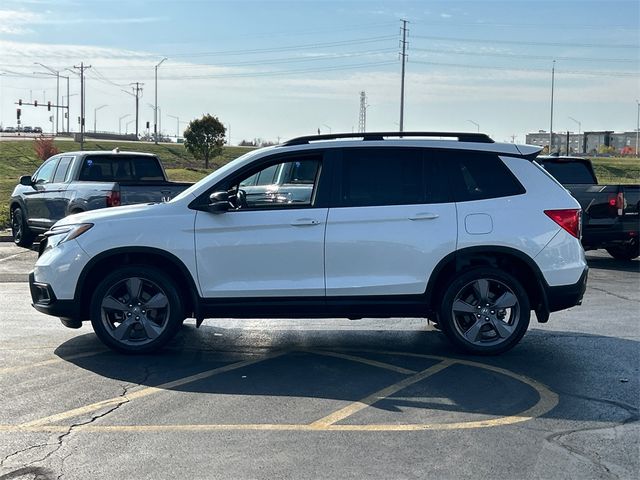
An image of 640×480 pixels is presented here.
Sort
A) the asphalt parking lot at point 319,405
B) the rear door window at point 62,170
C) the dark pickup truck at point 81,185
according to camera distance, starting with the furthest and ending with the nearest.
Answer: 1. the rear door window at point 62,170
2. the dark pickup truck at point 81,185
3. the asphalt parking lot at point 319,405

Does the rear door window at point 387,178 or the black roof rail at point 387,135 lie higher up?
the black roof rail at point 387,135

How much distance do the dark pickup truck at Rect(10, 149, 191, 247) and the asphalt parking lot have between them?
177 inches

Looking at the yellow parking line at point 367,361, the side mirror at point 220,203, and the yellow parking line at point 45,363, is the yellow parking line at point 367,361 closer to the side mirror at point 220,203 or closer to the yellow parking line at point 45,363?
the side mirror at point 220,203

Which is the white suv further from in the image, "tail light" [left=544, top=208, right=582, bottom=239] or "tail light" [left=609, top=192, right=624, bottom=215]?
"tail light" [left=609, top=192, right=624, bottom=215]

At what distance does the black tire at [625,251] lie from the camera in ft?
47.6

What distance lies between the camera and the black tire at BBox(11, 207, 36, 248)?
1570cm

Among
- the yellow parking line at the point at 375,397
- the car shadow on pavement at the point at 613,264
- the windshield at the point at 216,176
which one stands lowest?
the yellow parking line at the point at 375,397

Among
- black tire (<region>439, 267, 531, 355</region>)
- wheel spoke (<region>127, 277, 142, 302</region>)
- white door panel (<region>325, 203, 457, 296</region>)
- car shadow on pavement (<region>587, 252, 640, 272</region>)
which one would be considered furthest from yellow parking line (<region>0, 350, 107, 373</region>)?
car shadow on pavement (<region>587, 252, 640, 272</region>)

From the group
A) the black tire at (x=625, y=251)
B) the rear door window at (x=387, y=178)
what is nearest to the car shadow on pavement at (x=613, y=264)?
the black tire at (x=625, y=251)

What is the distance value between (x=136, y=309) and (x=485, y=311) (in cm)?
319

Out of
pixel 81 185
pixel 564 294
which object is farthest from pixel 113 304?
pixel 81 185

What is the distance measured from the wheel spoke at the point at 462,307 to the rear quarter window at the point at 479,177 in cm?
93

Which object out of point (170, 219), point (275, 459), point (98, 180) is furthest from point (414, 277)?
point (98, 180)

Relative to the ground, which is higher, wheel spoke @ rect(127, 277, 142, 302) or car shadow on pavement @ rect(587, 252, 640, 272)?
wheel spoke @ rect(127, 277, 142, 302)
